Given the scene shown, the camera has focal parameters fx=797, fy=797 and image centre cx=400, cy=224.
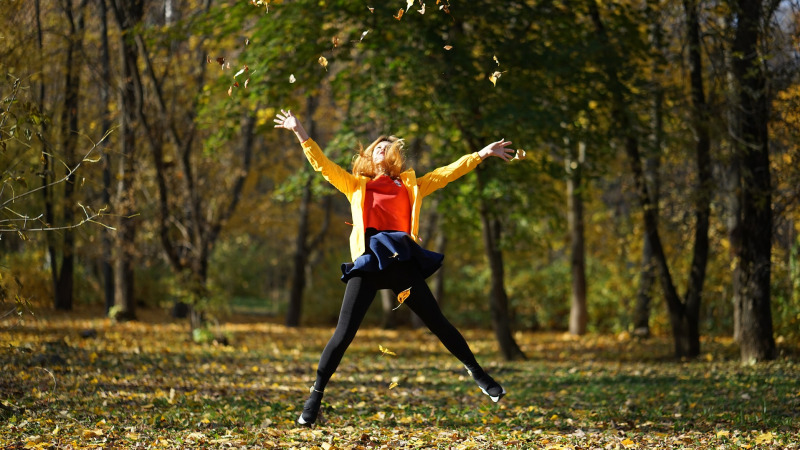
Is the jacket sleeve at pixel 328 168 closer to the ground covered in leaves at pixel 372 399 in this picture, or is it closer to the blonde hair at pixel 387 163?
the blonde hair at pixel 387 163

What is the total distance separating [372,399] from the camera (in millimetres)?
8117

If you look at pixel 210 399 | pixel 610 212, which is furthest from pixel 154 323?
pixel 610 212

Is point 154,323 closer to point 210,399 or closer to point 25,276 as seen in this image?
point 25,276

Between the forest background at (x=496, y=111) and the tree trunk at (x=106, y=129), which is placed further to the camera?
the tree trunk at (x=106, y=129)

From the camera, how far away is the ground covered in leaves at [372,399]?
224 inches

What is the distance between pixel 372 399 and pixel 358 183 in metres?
3.42

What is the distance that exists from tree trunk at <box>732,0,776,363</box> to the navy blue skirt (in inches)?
244

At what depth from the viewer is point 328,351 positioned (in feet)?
17.3

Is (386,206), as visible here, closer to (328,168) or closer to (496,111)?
(328,168)

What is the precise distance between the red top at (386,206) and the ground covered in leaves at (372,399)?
112cm

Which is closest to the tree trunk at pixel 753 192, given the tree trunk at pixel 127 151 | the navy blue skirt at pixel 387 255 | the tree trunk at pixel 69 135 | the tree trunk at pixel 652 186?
the tree trunk at pixel 652 186

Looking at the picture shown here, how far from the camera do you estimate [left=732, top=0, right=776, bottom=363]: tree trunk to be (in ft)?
32.9

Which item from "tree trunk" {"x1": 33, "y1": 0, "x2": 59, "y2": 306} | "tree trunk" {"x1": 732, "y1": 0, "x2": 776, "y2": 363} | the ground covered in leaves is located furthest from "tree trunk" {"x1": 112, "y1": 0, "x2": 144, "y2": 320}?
"tree trunk" {"x1": 732, "y1": 0, "x2": 776, "y2": 363}

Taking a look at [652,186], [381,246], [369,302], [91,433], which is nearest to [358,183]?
[381,246]
